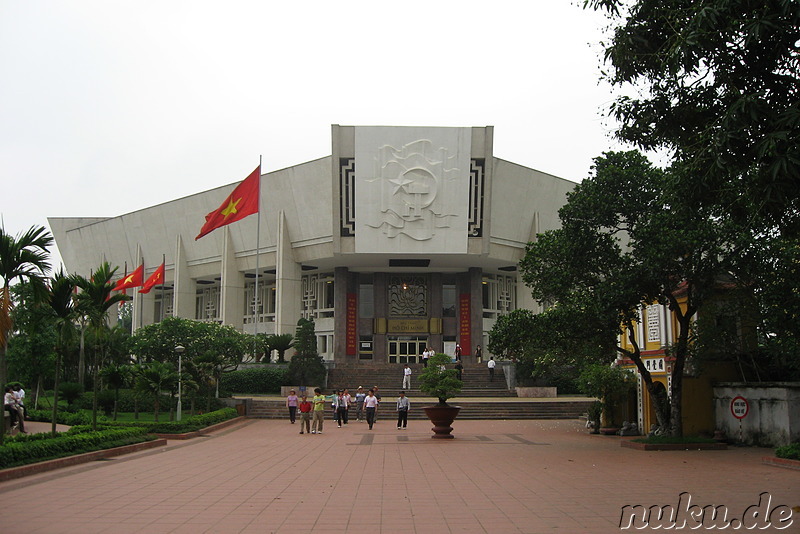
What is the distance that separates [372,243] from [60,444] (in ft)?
88.3

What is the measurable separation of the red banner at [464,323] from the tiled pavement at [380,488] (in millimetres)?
25511

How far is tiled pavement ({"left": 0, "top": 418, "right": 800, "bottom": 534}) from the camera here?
→ 808 centimetres

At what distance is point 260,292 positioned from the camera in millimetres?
51156

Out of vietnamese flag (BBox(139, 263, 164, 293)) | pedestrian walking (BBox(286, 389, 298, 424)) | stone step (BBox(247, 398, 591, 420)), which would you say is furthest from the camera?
vietnamese flag (BBox(139, 263, 164, 293))

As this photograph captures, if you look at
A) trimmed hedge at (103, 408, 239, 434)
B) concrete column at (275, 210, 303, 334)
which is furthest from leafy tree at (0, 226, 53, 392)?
concrete column at (275, 210, 303, 334)

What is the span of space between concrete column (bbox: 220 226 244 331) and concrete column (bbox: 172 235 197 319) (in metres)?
4.27

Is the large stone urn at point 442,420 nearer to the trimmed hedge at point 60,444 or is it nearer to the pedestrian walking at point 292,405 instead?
the pedestrian walking at point 292,405

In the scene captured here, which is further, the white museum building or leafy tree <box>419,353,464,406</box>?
the white museum building

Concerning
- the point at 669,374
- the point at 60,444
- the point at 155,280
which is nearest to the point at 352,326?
the point at 155,280

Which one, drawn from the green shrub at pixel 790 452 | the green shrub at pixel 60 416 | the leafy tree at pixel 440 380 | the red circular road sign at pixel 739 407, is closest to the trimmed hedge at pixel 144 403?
the green shrub at pixel 60 416

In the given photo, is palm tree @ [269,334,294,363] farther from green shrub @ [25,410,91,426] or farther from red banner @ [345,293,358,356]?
green shrub @ [25,410,91,426]

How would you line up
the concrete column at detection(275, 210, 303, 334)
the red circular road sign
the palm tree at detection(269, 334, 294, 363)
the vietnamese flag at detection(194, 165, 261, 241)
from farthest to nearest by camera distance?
the concrete column at detection(275, 210, 303, 334), the palm tree at detection(269, 334, 294, 363), the vietnamese flag at detection(194, 165, 261, 241), the red circular road sign

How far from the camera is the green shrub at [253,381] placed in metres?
36.1

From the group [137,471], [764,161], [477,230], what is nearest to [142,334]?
[477,230]
